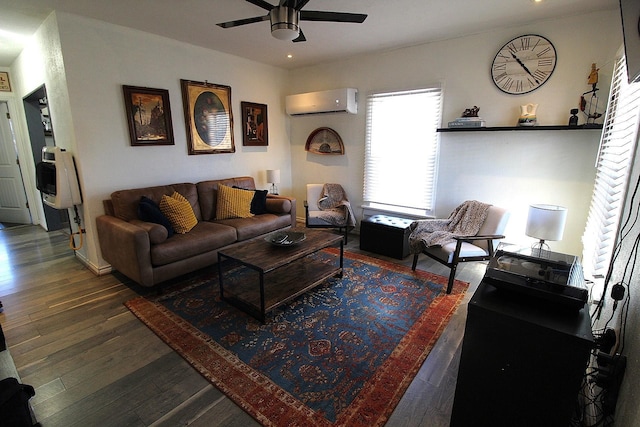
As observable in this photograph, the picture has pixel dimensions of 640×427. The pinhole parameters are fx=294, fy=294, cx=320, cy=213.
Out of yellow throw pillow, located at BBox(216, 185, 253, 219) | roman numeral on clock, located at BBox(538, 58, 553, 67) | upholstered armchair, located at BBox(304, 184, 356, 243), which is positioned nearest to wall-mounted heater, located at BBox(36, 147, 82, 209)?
yellow throw pillow, located at BBox(216, 185, 253, 219)

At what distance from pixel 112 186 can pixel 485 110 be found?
437cm

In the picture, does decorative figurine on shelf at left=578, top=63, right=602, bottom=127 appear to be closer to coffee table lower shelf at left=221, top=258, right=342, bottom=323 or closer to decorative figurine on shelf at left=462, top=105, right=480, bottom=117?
decorative figurine on shelf at left=462, top=105, right=480, bottom=117

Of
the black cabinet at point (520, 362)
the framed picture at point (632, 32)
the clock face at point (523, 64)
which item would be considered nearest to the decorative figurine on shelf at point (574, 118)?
the clock face at point (523, 64)

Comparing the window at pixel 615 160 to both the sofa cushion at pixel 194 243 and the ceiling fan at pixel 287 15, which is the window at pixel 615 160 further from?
the sofa cushion at pixel 194 243

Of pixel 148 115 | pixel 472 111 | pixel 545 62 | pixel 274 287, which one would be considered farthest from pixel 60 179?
pixel 545 62

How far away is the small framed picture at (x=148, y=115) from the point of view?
10.9ft

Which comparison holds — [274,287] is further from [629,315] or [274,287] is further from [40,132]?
[40,132]

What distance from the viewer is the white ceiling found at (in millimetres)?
2639

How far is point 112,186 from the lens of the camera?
332 cm

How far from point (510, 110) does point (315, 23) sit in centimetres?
234

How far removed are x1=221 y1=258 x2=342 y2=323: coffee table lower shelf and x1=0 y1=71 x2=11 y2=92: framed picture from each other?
17.0ft

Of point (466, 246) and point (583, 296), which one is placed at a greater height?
point (583, 296)

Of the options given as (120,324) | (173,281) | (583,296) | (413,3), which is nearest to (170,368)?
(120,324)

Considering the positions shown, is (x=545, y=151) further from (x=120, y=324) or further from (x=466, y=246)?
(x=120, y=324)
